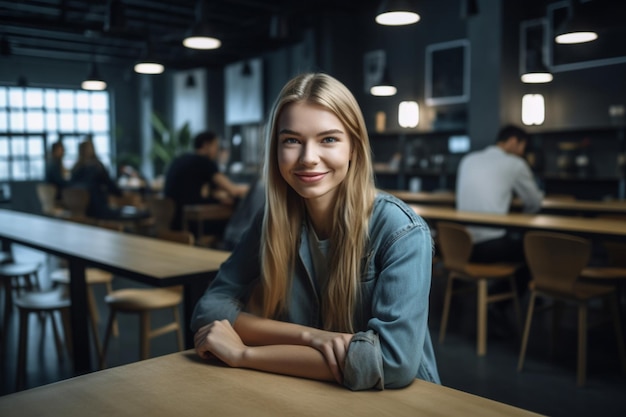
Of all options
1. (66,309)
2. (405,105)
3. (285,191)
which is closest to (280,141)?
(285,191)

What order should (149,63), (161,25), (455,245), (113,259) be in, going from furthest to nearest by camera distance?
(161,25) → (149,63) → (455,245) → (113,259)

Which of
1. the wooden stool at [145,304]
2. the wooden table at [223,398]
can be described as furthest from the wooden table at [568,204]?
the wooden table at [223,398]

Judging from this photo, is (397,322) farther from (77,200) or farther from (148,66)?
(77,200)

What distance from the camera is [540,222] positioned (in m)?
3.88

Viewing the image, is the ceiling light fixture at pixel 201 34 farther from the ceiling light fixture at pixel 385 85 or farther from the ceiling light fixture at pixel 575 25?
the ceiling light fixture at pixel 575 25

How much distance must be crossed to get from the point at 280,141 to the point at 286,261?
0.29 metres

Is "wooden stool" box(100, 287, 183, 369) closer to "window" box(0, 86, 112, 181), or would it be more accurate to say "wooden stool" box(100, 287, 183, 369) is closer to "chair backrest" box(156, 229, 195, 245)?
"chair backrest" box(156, 229, 195, 245)

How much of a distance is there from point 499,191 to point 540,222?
2.01 ft

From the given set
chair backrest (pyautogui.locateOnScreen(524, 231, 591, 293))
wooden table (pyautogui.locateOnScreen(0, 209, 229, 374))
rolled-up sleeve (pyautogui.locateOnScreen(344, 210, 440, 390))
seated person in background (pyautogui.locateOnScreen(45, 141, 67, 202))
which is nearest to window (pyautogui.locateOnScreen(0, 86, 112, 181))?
seated person in background (pyautogui.locateOnScreen(45, 141, 67, 202))

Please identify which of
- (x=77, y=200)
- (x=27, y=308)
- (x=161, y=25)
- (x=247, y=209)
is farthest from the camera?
(x=161, y=25)

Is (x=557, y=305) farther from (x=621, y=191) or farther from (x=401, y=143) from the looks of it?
(x=401, y=143)

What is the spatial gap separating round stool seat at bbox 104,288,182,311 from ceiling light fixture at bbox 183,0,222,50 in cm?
231

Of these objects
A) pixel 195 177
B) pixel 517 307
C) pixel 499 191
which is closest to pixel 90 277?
pixel 195 177

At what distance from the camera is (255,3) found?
9.18 m
